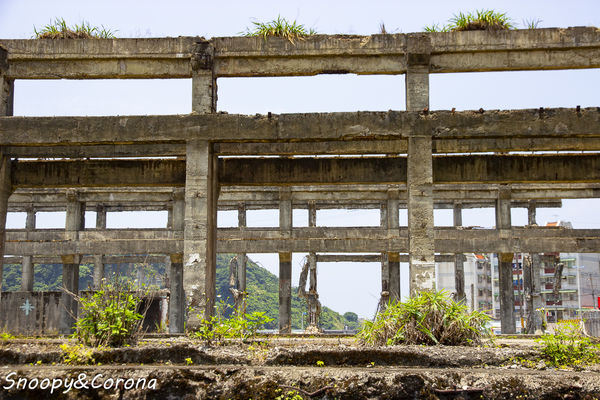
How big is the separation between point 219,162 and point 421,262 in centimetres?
Answer: 444

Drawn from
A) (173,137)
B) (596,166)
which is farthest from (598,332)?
(173,137)

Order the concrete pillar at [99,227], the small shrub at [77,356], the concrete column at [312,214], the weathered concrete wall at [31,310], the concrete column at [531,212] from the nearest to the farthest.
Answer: the small shrub at [77,356], the weathered concrete wall at [31,310], the concrete column at [312,214], the concrete column at [531,212], the concrete pillar at [99,227]

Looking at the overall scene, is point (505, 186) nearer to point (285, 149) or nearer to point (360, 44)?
point (360, 44)

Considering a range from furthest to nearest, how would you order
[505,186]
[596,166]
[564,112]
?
[505,186] → [596,166] → [564,112]

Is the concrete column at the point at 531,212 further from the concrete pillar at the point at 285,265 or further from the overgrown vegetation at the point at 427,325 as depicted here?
→ the overgrown vegetation at the point at 427,325

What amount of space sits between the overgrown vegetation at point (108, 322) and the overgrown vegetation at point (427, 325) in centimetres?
262

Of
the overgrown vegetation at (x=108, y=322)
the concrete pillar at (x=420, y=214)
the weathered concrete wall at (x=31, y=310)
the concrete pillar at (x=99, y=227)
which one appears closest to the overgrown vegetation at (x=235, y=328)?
the overgrown vegetation at (x=108, y=322)

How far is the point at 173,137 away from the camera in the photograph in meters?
10.5

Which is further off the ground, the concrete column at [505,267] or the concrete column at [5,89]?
the concrete column at [5,89]

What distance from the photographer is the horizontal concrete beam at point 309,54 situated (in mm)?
12820

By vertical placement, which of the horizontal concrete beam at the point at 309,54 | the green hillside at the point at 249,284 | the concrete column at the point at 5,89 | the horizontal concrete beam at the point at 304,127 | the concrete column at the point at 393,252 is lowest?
the green hillside at the point at 249,284

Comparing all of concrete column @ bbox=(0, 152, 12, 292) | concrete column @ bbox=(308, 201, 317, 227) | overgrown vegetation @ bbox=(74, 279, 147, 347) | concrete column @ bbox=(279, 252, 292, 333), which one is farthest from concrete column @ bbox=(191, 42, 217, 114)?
concrete column @ bbox=(308, 201, 317, 227)

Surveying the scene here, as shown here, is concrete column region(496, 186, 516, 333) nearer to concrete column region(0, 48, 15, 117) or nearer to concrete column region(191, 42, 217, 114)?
concrete column region(191, 42, 217, 114)

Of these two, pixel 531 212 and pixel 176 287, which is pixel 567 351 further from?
pixel 531 212
